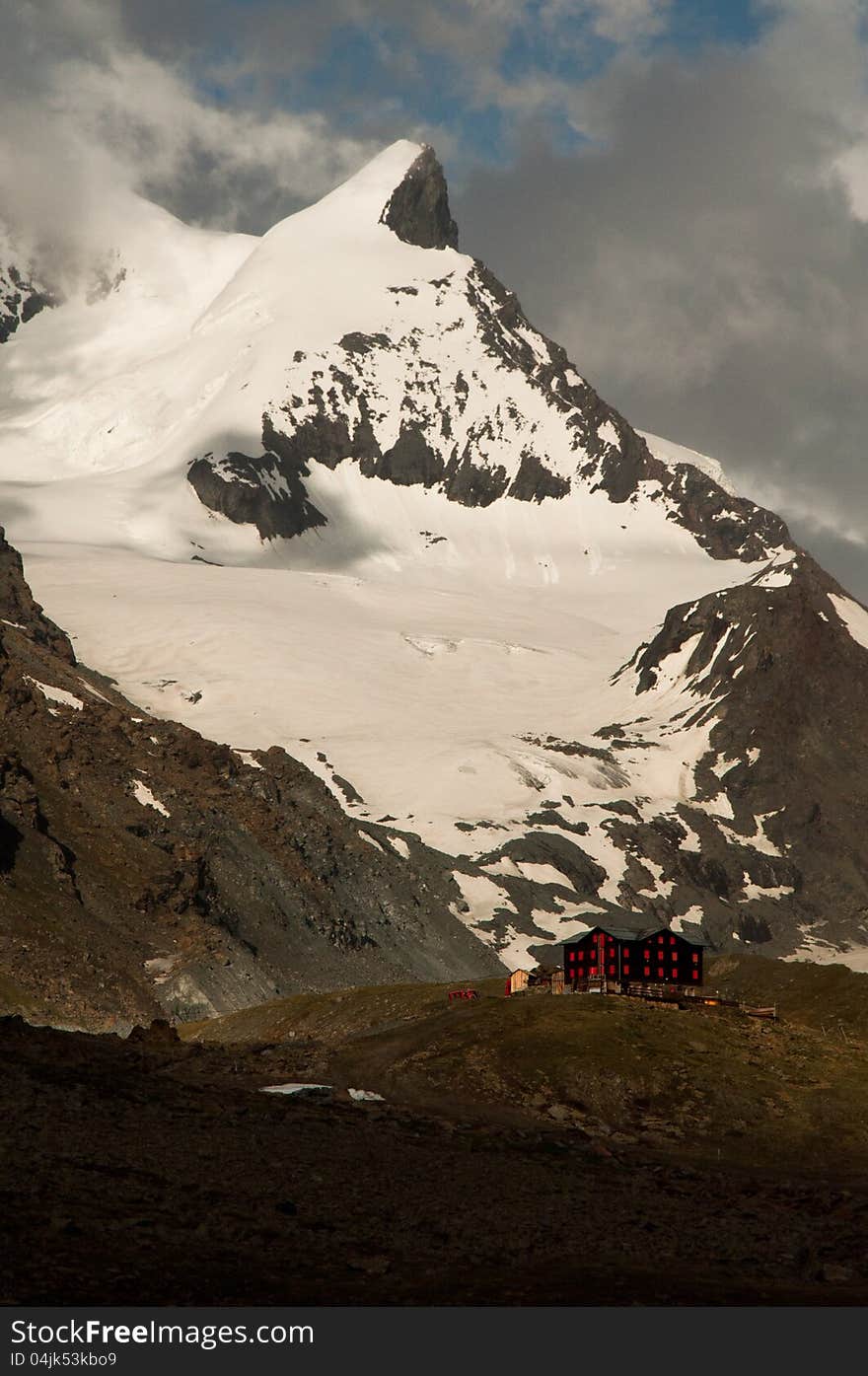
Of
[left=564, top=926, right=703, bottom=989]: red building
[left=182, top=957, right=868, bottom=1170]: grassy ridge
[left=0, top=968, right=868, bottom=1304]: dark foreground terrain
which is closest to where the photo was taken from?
[left=0, top=968, right=868, bottom=1304]: dark foreground terrain

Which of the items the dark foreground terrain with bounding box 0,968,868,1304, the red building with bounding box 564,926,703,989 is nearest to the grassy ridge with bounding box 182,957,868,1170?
the dark foreground terrain with bounding box 0,968,868,1304

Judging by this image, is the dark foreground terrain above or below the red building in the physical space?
below

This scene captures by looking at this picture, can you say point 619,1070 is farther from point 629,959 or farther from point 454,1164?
point 629,959

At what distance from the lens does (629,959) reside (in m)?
127

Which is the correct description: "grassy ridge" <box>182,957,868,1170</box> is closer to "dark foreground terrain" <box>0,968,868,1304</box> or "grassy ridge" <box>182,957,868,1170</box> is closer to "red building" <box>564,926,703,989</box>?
"dark foreground terrain" <box>0,968,868,1304</box>

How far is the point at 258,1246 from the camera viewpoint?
1914 inches

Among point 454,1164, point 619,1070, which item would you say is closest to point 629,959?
point 619,1070

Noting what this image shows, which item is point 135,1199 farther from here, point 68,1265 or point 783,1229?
point 783,1229

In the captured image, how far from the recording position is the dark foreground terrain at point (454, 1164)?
151 ft

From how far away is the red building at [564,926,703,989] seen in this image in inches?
4946

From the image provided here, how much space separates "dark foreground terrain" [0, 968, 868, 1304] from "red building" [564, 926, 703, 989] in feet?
48.3

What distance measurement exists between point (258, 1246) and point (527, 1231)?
9.13 meters

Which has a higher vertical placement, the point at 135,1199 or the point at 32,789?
the point at 32,789
